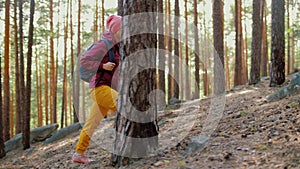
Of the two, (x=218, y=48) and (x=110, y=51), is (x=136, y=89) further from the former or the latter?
(x=218, y=48)

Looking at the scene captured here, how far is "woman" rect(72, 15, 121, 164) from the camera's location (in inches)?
172

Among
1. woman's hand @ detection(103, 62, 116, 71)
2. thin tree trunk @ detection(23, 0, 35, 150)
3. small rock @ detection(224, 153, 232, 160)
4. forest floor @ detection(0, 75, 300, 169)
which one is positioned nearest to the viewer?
forest floor @ detection(0, 75, 300, 169)

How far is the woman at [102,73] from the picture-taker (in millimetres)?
4367

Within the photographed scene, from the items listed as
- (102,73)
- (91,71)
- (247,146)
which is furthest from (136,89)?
(247,146)

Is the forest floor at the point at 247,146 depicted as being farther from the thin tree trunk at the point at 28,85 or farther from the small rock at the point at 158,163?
the thin tree trunk at the point at 28,85

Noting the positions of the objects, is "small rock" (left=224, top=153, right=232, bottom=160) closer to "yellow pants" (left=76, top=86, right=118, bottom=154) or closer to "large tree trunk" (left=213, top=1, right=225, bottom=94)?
"yellow pants" (left=76, top=86, right=118, bottom=154)

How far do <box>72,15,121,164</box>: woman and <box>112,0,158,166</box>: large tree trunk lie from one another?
15.7 inches

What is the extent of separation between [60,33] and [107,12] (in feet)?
14.6

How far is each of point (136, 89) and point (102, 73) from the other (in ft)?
2.48

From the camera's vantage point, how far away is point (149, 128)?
13.3ft

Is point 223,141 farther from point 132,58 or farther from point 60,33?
point 60,33

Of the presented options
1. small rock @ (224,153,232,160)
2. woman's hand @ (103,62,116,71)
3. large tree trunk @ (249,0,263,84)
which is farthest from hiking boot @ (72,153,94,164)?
large tree trunk @ (249,0,263,84)

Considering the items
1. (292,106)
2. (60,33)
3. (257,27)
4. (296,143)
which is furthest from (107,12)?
(296,143)

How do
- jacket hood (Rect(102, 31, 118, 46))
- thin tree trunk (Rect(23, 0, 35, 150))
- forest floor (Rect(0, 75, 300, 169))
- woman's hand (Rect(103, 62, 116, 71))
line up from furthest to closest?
1. thin tree trunk (Rect(23, 0, 35, 150))
2. jacket hood (Rect(102, 31, 118, 46))
3. woman's hand (Rect(103, 62, 116, 71))
4. forest floor (Rect(0, 75, 300, 169))
